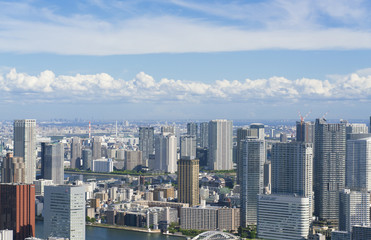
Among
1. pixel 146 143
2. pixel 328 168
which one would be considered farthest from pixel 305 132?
pixel 146 143

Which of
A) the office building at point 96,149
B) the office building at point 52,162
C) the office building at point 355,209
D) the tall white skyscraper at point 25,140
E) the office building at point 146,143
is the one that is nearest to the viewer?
the office building at point 355,209

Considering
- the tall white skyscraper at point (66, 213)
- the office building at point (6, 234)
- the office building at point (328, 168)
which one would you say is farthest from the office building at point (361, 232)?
the office building at point (6, 234)

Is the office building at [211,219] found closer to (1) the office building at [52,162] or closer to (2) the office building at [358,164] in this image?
(2) the office building at [358,164]

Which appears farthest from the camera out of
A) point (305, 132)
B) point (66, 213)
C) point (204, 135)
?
point (204, 135)

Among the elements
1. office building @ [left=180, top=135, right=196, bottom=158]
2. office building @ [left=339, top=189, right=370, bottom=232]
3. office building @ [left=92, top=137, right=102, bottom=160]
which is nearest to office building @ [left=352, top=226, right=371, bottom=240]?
office building @ [left=339, top=189, right=370, bottom=232]

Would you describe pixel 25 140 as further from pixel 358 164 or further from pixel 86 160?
pixel 358 164

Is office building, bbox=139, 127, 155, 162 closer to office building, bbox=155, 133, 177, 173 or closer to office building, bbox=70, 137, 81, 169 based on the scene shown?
office building, bbox=70, 137, 81, 169

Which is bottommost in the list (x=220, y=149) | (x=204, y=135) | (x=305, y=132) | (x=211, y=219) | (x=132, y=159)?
(x=211, y=219)

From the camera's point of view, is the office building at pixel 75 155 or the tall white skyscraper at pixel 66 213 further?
the office building at pixel 75 155
